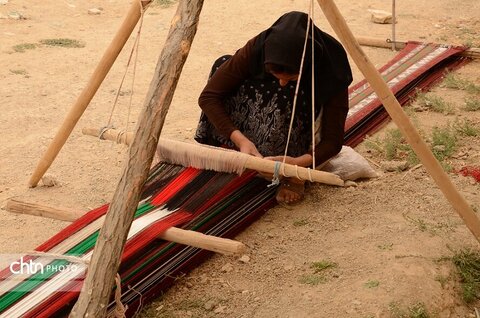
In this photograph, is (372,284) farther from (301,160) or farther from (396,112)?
(301,160)

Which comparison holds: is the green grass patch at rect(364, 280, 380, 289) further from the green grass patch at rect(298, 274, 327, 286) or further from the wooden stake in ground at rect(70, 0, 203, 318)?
the wooden stake in ground at rect(70, 0, 203, 318)

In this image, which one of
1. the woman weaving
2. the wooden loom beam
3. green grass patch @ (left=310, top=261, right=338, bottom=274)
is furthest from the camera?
the wooden loom beam

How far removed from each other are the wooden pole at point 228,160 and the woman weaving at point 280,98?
0.26 meters

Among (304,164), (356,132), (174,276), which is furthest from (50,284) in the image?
(356,132)

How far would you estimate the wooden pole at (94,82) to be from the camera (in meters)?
3.66

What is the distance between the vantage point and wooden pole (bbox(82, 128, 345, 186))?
10.4 feet

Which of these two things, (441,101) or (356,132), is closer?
(356,132)

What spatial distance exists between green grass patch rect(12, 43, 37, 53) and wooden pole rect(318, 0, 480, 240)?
4027 millimetres

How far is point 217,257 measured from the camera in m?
3.48

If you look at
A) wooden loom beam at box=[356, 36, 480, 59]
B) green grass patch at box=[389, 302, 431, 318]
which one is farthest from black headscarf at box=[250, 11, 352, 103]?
wooden loom beam at box=[356, 36, 480, 59]

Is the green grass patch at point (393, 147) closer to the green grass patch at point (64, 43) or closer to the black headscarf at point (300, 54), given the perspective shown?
the black headscarf at point (300, 54)

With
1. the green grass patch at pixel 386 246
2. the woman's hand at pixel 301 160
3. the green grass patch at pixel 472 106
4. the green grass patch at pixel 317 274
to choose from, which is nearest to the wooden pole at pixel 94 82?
the woman's hand at pixel 301 160

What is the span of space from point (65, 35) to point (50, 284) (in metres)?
4.47

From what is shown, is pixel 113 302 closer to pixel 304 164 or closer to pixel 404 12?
pixel 304 164
